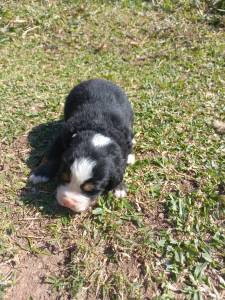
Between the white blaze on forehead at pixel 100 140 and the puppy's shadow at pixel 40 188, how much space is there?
73 cm

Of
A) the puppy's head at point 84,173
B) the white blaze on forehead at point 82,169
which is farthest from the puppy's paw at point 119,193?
the white blaze on forehead at point 82,169

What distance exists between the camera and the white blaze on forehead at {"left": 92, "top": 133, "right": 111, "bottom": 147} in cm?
420

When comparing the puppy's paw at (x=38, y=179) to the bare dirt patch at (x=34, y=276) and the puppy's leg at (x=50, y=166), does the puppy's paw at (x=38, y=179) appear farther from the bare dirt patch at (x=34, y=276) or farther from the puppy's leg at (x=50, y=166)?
the bare dirt patch at (x=34, y=276)

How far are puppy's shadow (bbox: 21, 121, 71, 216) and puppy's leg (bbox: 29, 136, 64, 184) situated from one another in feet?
0.22

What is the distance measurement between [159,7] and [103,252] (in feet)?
21.8

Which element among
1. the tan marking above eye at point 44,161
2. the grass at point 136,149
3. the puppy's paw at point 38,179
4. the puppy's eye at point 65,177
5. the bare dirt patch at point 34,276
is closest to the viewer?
the bare dirt patch at point 34,276

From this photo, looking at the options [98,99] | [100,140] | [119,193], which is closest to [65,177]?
[100,140]

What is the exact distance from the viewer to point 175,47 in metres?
8.09

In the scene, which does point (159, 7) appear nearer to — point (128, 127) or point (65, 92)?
point (65, 92)

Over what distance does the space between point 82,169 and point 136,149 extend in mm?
1416

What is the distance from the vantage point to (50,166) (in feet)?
15.3

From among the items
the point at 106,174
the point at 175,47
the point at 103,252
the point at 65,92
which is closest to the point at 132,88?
the point at 65,92

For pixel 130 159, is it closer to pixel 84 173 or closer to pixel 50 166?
pixel 50 166

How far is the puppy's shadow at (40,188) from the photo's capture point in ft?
14.3
